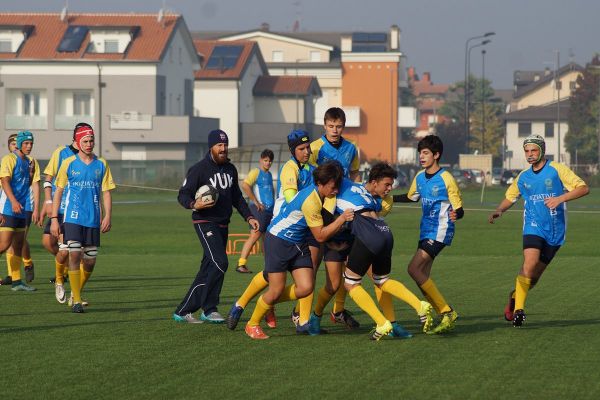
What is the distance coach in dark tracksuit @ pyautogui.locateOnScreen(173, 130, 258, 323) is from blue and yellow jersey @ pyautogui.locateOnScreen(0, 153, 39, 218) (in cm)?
443

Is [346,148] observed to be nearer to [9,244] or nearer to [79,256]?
[79,256]

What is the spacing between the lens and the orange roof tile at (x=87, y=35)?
78062 millimetres

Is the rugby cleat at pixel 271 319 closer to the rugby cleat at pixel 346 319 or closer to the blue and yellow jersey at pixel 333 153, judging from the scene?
the rugby cleat at pixel 346 319

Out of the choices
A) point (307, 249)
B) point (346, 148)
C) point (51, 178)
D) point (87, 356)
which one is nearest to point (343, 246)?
point (307, 249)

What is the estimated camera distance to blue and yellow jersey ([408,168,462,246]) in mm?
12164

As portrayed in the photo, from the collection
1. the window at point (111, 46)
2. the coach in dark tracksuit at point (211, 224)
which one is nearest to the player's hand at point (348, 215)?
the coach in dark tracksuit at point (211, 224)

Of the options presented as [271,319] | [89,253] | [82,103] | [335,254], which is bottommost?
[271,319]

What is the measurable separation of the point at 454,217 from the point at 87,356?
13.3ft

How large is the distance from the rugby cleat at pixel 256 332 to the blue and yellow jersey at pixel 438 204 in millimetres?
2003

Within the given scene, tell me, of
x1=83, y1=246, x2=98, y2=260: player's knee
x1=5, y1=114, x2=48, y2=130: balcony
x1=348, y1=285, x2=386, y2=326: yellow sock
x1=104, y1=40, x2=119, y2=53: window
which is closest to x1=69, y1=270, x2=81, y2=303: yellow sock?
x1=83, y1=246, x2=98, y2=260: player's knee

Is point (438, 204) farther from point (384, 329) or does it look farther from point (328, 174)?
point (328, 174)

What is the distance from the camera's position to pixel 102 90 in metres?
78.2

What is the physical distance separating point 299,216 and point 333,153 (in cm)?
135

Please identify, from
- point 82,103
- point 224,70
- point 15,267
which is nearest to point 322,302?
point 15,267
